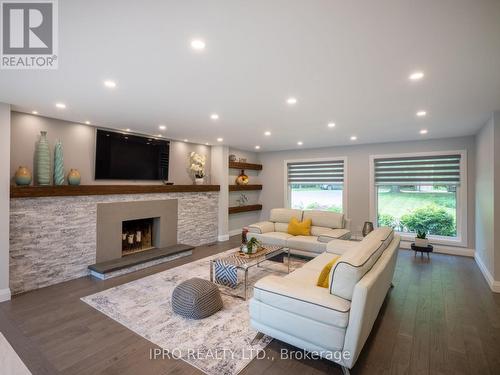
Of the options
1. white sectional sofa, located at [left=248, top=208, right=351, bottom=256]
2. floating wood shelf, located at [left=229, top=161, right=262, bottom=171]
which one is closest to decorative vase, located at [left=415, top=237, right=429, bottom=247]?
white sectional sofa, located at [left=248, top=208, right=351, bottom=256]

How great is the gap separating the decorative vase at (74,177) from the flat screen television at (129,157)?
39 cm

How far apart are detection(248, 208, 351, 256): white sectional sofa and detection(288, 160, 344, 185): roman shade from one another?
184 cm

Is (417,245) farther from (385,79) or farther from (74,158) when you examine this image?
(74,158)

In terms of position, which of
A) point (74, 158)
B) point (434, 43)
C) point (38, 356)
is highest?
point (434, 43)

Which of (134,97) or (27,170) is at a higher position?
(134,97)

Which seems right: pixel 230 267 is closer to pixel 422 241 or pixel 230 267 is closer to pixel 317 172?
pixel 422 241

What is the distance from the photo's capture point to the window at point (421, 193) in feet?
18.1

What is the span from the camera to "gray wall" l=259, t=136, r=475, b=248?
207 inches

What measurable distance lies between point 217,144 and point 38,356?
521 cm

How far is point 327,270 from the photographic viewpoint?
238cm

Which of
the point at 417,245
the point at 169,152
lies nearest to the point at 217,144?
the point at 169,152

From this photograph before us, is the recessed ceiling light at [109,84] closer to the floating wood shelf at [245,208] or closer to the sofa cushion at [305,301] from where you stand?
the sofa cushion at [305,301]

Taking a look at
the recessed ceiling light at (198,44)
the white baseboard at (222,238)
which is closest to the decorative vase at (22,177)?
the recessed ceiling light at (198,44)

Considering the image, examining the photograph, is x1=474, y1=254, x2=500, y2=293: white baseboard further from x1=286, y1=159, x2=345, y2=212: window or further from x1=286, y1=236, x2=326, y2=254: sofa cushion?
x1=286, y1=159, x2=345, y2=212: window
